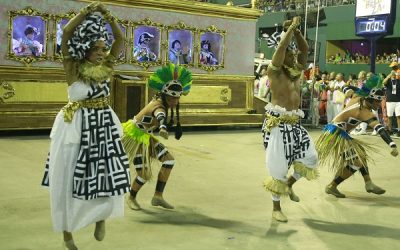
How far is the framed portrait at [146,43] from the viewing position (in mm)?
11852

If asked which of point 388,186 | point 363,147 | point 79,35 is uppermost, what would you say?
point 79,35

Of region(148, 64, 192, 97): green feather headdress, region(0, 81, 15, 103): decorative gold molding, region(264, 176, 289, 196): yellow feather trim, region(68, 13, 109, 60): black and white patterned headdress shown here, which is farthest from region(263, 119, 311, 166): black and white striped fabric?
region(0, 81, 15, 103): decorative gold molding

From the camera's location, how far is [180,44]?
1249cm

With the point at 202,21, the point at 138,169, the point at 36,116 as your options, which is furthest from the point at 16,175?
the point at 202,21

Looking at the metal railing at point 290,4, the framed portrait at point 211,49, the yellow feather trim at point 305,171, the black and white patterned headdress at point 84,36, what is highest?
the metal railing at point 290,4

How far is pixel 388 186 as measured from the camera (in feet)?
22.0

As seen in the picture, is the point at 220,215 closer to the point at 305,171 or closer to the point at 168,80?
the point at 305,171

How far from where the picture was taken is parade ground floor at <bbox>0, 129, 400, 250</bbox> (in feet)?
13.6

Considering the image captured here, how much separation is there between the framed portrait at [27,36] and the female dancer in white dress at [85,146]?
7244mm

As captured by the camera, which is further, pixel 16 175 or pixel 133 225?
pixel 16 175

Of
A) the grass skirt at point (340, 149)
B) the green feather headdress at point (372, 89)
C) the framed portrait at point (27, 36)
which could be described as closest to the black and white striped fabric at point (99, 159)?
the grass skirt at point (340, 149)

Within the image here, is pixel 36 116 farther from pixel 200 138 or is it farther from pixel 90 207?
pixel 90 207

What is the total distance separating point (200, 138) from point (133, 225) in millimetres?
6580

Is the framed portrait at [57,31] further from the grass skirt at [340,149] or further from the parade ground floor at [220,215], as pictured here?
the grass skirt at [340,149]
